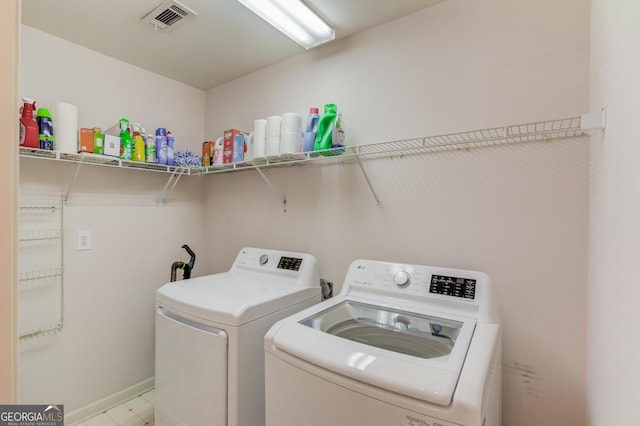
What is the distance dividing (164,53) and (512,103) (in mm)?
2291

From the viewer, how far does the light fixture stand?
154 centimetres

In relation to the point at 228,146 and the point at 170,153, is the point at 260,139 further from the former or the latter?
the point at 170,153

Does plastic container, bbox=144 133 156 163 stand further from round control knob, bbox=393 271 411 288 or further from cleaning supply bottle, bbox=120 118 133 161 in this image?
round control knob, bbox=393 271 411 288

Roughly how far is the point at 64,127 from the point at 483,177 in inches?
94.6

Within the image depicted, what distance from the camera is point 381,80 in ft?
6.02

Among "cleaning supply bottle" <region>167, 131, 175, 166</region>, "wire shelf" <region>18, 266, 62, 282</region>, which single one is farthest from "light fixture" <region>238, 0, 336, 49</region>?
"wire shelf" <region>18, 266, 62, 282</region>

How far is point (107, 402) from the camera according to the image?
7.03 ft

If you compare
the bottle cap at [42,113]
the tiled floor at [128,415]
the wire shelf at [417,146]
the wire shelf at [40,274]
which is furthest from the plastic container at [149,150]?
the tiled floor at [128,415]

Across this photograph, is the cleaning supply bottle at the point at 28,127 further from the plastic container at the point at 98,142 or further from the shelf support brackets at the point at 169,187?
the shelf support brackets at the point at 169,187

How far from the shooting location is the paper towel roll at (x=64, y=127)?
1752 mm

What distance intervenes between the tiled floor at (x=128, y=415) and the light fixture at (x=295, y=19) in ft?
8.76

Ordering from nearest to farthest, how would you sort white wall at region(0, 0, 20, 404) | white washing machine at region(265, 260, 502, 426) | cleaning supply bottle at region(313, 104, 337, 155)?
white wall at region(0, 0, 20, 404)
white washing machine at region(265, 260, 502, 426)
cleaning supply bottle at region(313, 104, 337, 155)

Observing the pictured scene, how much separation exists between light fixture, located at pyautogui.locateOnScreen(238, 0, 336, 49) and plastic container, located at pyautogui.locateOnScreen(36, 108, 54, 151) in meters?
1.32

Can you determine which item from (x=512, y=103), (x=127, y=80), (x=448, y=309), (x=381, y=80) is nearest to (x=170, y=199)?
(x=127, y=80)
